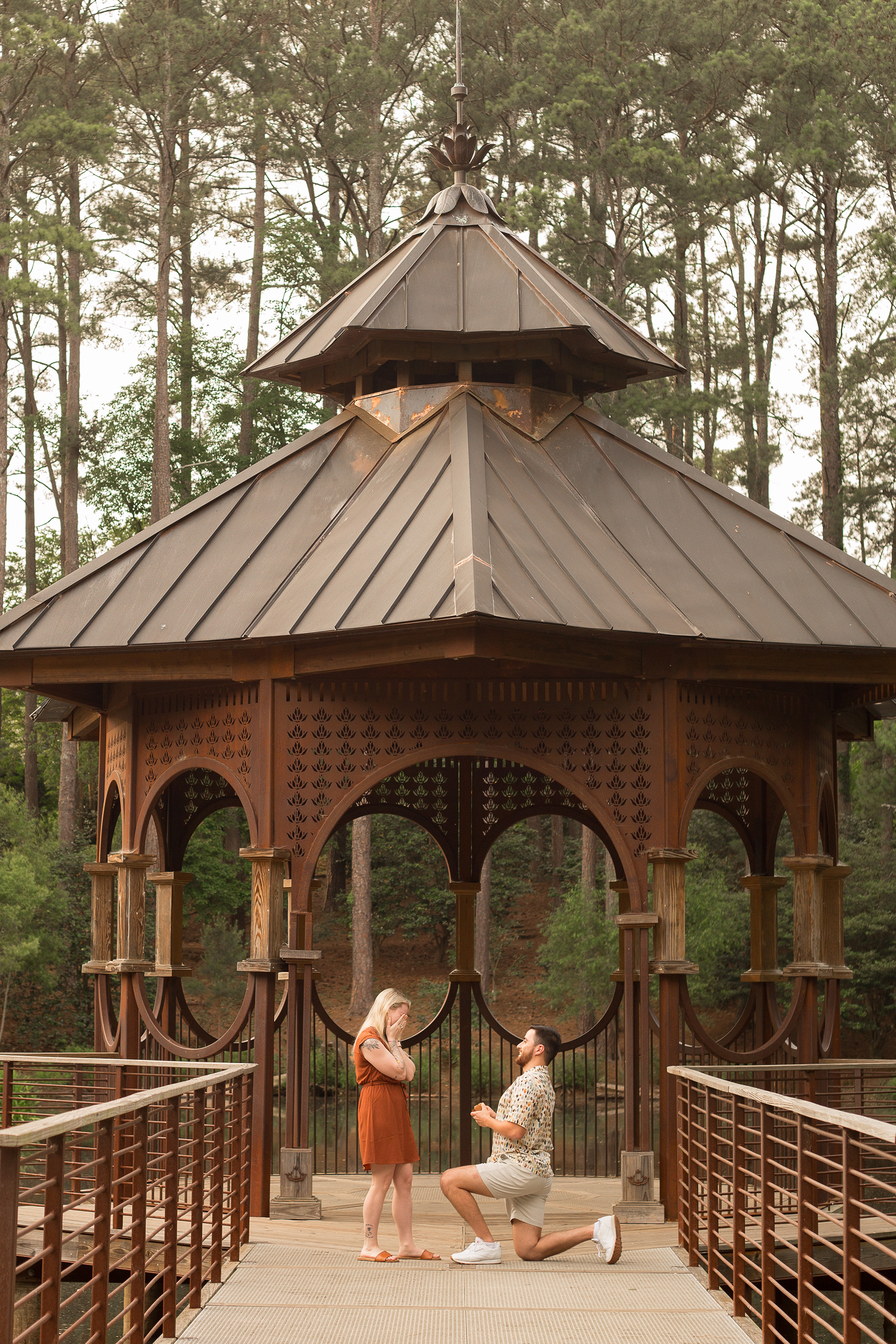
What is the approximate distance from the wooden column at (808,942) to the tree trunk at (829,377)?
1916 centimetres

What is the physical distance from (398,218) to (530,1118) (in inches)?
986

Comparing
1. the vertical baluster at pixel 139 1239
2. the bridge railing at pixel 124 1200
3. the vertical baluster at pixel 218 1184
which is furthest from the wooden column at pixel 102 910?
the vertical baluster at pixel 139 1239

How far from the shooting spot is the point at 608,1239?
7258mm

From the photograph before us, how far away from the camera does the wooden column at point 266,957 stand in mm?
8992

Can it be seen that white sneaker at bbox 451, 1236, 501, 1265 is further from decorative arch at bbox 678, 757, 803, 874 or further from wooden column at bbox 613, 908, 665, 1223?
decorative arch at bbox 678, 757, 803, 874

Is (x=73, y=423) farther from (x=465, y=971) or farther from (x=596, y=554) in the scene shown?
(x=596, y=554)

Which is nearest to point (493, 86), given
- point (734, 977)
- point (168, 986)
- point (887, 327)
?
point (887, 327)

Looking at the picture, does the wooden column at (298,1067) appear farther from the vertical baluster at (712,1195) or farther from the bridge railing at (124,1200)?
the vertical baluster at (712,1195)

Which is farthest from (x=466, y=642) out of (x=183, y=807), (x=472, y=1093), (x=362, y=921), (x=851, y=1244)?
(x=362, y=921)

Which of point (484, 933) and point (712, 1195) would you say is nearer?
point (712, 1195)

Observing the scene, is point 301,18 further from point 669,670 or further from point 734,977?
point 669,670

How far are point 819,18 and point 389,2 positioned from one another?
8516mm

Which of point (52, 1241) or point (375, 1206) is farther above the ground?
point (52, 1241)

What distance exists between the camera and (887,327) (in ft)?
104
